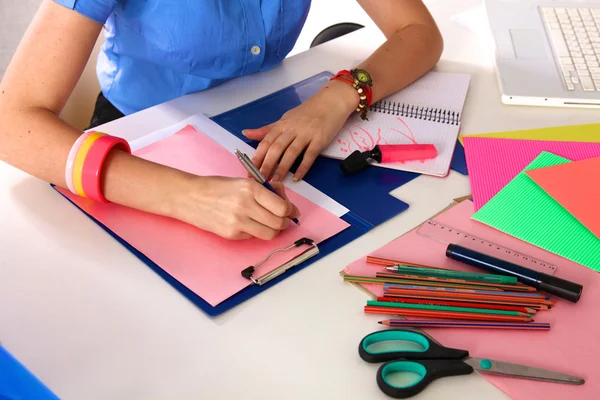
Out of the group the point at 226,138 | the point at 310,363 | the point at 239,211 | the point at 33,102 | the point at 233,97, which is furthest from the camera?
the point at 233,97

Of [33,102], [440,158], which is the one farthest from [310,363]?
[33,102]

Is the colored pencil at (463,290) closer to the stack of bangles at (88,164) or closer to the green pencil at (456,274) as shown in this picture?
the green pencil at (456,274)

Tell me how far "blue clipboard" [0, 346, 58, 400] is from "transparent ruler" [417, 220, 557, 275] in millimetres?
497

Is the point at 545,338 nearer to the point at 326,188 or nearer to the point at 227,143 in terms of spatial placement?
the point at 326,188

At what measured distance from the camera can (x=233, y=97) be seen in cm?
115

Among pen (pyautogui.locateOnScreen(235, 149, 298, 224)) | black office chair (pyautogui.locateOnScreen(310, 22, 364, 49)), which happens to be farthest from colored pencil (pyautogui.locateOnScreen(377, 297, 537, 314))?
black office chair (pyautogui.locateOnScreen(310, 22, 364, 49))

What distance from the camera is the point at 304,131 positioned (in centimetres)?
99

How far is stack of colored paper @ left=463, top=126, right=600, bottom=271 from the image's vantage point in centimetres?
83

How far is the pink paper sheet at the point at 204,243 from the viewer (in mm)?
767

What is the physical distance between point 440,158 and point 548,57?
1.42 ft

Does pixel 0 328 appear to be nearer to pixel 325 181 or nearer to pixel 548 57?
pixel 325 181

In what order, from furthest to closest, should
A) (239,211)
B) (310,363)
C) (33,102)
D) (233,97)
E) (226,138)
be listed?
(233,97) → (226,138) → (33,102) → (239,211) → (310,363)

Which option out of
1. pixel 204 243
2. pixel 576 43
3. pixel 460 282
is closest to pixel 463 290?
pixel 460 282

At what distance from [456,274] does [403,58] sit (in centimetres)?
56
